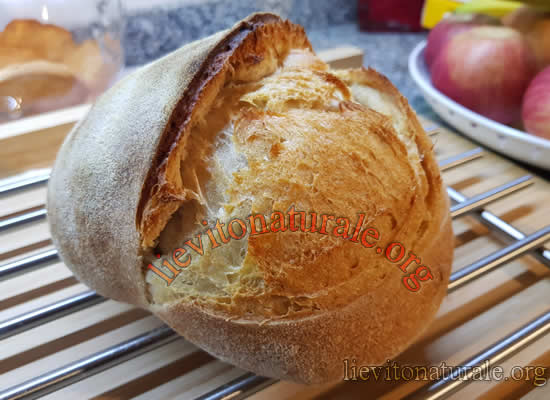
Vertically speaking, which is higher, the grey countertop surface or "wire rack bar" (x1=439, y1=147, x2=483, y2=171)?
the grey countertop surface

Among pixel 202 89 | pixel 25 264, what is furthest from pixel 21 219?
pixel 202 89

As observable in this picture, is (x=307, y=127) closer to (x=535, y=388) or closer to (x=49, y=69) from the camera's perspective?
(x=535, y=388)

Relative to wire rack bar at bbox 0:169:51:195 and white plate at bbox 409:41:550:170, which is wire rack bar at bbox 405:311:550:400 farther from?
wire rack bar at bbox 0:169:51:195

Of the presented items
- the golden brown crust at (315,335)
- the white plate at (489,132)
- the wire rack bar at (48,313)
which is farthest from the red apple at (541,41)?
the wire rack bar at (48,313)

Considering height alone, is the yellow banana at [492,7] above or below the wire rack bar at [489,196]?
above

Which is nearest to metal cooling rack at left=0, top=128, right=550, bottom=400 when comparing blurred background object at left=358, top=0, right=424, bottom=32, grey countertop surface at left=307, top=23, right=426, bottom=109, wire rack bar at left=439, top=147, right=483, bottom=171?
wire rack bar at left=439, top=147, right=483, bottom=171

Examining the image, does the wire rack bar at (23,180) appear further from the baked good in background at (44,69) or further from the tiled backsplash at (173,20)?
the tiled backsplash at (173,20)

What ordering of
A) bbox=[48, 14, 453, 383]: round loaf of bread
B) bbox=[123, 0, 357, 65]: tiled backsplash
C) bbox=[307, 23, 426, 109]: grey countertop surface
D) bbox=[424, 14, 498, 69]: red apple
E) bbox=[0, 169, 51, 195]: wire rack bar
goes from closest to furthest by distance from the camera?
bbox=[48, 14, 453, 383]: round loaf of bread < bbox=[0, 169, 51, 195]: wire rack bar < bbox=[424, 14, 498, 69]: red apple < bbox=[123, 0, 357, 65]: tiled backsplash < bbox=[307, 23, 426, 109]: grey countertop surface

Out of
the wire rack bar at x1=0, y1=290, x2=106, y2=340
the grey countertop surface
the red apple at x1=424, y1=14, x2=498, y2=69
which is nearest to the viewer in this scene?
the wire rack bar at x1=0, y1=290, x2=106, y2=340
